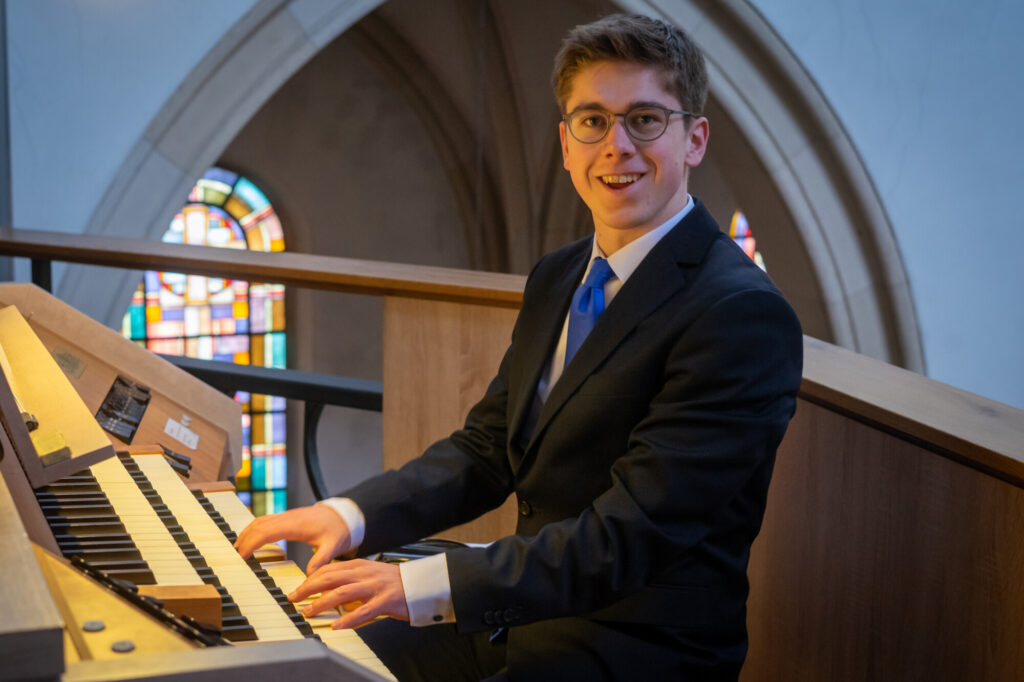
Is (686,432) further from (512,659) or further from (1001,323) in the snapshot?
(1001,323)

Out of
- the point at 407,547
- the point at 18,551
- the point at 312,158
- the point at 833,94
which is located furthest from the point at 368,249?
the point at 18,551

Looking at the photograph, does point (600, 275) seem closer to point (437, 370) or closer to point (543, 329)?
point (543, 329)

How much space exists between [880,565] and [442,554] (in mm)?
708

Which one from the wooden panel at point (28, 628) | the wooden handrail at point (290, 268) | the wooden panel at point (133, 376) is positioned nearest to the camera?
the wooden panel at point (28, 628)

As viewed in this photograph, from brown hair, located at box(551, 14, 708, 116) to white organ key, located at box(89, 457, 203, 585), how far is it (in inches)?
30.5

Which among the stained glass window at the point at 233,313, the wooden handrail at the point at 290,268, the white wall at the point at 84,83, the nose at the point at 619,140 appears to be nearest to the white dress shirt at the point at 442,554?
the nose at the point at 619,140

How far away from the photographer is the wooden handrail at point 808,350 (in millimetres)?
1417

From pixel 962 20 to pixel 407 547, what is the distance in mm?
5372

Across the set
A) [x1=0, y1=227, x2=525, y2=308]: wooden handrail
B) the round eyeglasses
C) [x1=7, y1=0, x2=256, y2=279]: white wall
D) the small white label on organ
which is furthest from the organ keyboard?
[x1=7, y1=0, x2=256, y2=279]: white wall

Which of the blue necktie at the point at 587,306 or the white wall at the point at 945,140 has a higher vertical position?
the white wall at the point at 945,140

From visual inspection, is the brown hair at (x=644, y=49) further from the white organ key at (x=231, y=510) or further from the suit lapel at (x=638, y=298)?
the white organ key at (x=231, y=510)

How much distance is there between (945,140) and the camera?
19.9ft

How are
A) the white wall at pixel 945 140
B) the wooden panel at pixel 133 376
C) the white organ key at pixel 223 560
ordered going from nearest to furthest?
the white organ key at pixel 223 560 → the wooden panel at pixel 133 376 → the white wall at pixel 945 140

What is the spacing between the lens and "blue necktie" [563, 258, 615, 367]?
1463 mm
